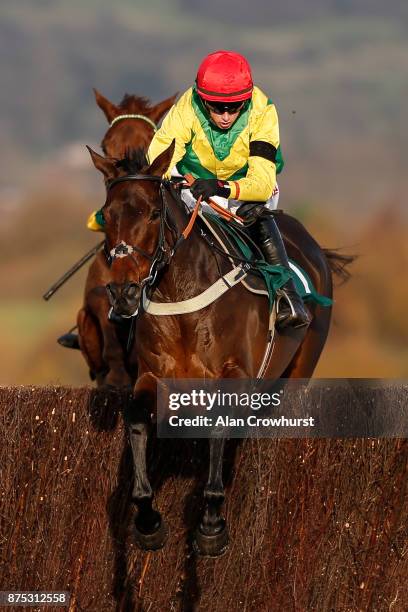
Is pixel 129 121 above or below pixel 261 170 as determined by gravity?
above

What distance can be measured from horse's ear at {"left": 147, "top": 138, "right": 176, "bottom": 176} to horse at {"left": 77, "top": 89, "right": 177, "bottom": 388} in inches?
148

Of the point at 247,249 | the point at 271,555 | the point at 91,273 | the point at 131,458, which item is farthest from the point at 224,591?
the point at 91,273

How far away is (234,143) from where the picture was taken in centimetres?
775

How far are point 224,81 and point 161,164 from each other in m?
0.91

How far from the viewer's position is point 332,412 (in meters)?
7.75

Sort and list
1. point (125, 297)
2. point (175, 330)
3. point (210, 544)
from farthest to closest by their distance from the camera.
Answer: point (175, 330)
point (210, 544)
point (125, 297)

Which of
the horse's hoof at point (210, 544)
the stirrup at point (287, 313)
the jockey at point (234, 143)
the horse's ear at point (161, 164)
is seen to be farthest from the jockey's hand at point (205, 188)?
the horse's hoof at point (210, 544)

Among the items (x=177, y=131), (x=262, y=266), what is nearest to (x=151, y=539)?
(x=262, y=266)

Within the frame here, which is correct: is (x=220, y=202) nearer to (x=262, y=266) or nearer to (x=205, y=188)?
(x=262, y=266)

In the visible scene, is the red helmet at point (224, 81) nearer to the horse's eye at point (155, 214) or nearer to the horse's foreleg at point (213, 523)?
the horse's eye at point (155, 214)

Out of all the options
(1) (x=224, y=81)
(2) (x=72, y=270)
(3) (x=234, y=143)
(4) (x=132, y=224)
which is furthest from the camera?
(2) (x=72, y=270)

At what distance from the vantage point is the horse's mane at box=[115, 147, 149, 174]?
6.72 meters

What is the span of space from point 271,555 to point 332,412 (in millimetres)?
957

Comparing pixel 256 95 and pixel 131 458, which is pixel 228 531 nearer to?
pixel 131 458
